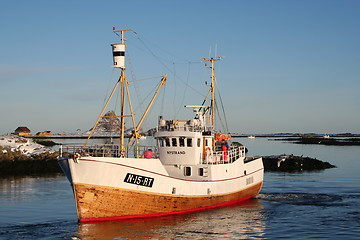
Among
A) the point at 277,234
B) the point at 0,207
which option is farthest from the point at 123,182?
the point at 0,207

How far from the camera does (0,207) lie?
35469 mm

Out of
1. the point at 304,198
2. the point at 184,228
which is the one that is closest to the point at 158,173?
the point at 184,228

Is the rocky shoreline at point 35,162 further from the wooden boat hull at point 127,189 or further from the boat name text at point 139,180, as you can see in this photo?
the boat name text at point 139,180

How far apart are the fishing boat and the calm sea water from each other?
2.84 feet

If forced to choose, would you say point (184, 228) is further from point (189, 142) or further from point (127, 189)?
point (189, 142)

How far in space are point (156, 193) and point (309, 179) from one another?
31131 millimetres

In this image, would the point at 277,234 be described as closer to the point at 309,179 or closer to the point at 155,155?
the point at 155,155

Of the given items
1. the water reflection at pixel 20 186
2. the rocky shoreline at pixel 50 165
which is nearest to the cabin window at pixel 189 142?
the water reflection at pixel 20 186

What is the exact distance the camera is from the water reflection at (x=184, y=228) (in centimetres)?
2673

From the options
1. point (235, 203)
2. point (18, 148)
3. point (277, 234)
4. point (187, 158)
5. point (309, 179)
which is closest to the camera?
point (277, 234)

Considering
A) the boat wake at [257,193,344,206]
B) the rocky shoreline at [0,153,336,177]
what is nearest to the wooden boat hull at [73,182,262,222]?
the boat wake at [257,193,344,206]

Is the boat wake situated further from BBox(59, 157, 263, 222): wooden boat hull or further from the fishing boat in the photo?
BBox(59, 157, 263, 222): wooden boat hull

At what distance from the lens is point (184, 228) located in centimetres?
2856

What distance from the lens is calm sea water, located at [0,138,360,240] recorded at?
2702 cm
